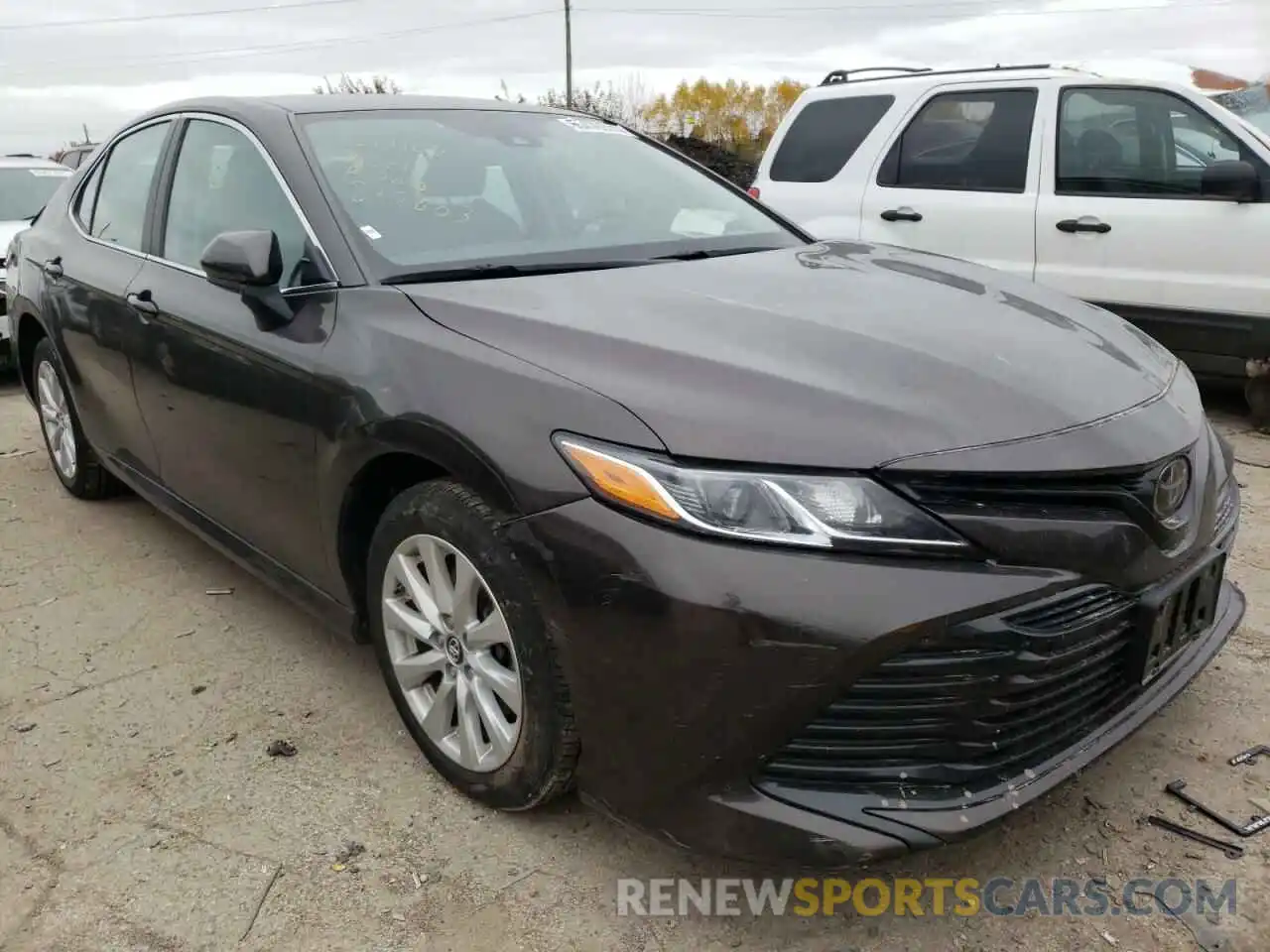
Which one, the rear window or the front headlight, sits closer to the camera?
the front headlight

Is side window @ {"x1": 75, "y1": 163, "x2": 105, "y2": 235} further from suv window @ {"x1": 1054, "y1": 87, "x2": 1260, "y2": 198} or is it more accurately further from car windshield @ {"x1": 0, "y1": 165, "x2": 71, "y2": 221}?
car windshield @ {"x1": 0, "y1": 165, "x2": 71, "y2": 221}

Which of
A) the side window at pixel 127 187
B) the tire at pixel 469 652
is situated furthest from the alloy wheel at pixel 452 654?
the side window at pixel 127 187

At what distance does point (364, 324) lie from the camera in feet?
7.78

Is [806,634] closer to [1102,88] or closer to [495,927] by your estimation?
[495,927]

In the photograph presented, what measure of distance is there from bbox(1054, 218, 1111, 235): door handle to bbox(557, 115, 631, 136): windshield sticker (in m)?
2.88

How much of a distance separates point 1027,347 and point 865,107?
461cm

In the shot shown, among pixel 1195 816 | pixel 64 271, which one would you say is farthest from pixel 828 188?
pixel 1195 816

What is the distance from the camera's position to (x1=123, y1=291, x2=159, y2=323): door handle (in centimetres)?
317

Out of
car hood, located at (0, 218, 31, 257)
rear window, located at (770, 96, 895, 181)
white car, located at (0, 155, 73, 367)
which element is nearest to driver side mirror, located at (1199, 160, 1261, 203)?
rear window, located at (770, 96, 895, 181)

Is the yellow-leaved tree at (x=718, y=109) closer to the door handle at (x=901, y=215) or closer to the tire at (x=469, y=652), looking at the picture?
the door handle at (x=901, y=215)

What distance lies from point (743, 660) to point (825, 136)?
542 centimetres

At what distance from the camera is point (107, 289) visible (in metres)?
3.53

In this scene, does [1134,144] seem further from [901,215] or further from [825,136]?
[825,136]

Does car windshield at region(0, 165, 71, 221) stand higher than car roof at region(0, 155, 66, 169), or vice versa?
car roof at region(0, 155, 66, 169)
